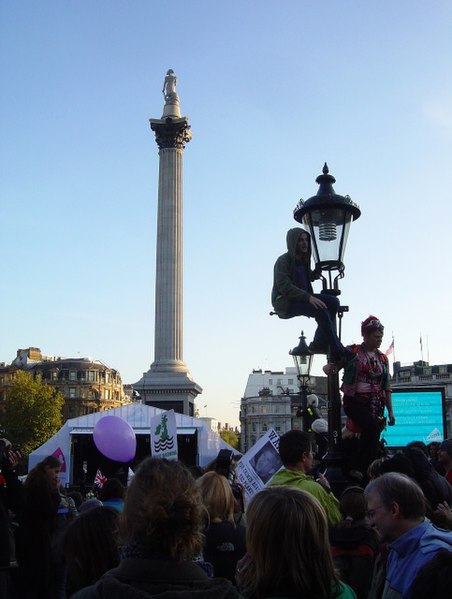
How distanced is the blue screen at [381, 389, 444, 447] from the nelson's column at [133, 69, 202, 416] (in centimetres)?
2439

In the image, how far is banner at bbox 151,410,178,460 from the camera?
36.2 feet

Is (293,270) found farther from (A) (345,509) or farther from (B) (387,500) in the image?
(B) (387,500)

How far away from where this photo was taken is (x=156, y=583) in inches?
116

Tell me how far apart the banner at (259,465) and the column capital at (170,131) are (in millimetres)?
43253

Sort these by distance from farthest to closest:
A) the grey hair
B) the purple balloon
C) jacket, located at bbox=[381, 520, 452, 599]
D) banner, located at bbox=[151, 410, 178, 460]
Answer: the purple balloon → banner, located at bbox=[151, 410, 178, 460] → the grey hair → jacket, located at bbox=[381, 520, 452, 599]

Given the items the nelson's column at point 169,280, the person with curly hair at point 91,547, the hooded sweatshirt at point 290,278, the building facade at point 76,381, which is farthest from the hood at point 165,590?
the building facade at point 76,381

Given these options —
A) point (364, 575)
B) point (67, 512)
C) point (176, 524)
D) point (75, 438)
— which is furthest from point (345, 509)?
point (75, 438)

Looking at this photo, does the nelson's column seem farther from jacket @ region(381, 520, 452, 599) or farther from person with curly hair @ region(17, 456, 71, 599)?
jacket @ region(381, 520, 452, 599)

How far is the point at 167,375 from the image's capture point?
45.5 m

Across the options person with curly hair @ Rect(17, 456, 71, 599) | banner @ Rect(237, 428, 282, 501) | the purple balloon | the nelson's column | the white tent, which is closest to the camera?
person with curly hair @ Rect(17, 456, 71, 599)

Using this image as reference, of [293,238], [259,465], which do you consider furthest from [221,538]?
[293,238]

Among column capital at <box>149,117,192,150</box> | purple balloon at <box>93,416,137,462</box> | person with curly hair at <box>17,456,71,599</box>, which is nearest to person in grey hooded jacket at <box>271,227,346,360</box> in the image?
person with curly hair at <box>17,456,71,599</box>

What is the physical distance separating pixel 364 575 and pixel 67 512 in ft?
12.3

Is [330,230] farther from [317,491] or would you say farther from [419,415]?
[419,415]
